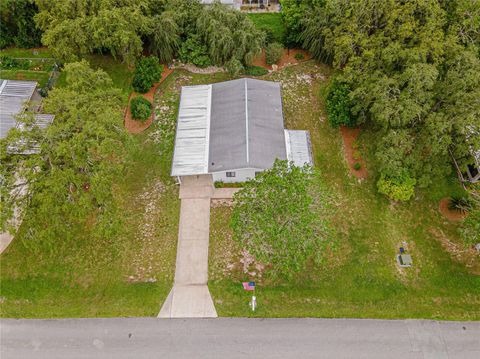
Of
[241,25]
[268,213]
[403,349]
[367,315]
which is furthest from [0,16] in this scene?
[403,349]

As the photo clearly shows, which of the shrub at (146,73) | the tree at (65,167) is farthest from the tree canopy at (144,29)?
the tree at (65,167)

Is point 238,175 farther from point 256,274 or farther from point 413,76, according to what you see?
point 413,76

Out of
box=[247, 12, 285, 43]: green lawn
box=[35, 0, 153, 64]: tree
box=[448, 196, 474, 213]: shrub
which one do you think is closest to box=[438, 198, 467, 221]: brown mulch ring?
box=[448, 196, 474, 213]: shrub

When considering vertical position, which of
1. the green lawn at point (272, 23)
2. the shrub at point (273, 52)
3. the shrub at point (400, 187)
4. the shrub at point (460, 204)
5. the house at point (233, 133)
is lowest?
the shrub at point (460, 204)

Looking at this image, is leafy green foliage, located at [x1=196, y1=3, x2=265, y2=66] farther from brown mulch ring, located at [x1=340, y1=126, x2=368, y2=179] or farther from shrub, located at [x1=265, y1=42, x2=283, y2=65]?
brown mulch ring, located at [x1=340, y1=126, x2=368, y2=179]

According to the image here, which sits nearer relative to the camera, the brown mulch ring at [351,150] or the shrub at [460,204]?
the shrub at [460,204]

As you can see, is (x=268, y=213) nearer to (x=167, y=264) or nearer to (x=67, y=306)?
(x=167, y=264)

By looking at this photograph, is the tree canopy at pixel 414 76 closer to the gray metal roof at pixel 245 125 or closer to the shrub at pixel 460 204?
the shrub at pixel 460 204
